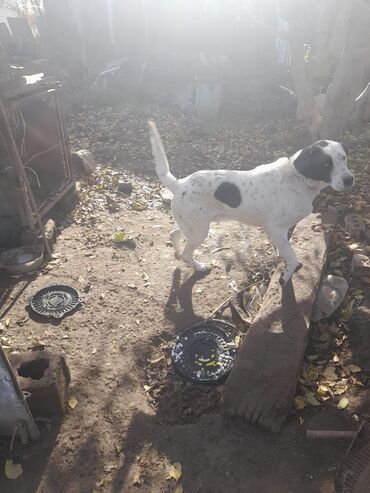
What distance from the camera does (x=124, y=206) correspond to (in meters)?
7.52

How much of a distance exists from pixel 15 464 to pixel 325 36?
1297 centimetres

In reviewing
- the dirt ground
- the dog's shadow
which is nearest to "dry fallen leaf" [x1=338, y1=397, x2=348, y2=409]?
the dirt ground

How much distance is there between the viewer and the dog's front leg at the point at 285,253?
4.52m

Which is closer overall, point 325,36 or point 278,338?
point 278,338

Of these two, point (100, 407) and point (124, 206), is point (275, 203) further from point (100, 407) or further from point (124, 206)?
point (124, 206)

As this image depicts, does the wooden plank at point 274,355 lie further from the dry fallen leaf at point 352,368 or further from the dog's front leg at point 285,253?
the dry fallen leaf at point 352,368

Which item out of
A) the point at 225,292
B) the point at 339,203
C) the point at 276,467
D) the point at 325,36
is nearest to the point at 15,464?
the point at 276,467

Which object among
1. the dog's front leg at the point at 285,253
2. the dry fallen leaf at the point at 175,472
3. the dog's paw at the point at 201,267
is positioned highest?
the dog's front leg at the point at 285,253

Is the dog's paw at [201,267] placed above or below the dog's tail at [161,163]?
below

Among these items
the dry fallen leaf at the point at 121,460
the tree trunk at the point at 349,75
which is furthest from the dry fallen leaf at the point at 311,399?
the tree trunk at the point at 349,75

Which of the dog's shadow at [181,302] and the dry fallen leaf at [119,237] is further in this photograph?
the dry fallen leaf at [119,237]

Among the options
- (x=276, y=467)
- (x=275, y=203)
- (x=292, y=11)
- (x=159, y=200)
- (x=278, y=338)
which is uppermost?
(x=292, y=11)

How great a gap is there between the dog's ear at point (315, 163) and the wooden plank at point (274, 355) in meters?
1.17

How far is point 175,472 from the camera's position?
300 cm
